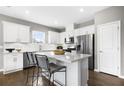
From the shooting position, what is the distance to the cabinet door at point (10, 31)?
13.0ft

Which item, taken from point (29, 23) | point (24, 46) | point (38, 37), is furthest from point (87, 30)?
point (24, 46)

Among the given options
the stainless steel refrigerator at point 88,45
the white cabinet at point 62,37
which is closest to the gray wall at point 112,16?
the stainless steel refrigerator at point 88,45

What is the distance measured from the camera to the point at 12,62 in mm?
3834

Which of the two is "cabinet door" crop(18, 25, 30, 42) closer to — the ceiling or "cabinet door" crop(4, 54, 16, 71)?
the ceiling

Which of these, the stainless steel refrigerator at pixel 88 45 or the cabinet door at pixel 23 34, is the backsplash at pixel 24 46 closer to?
the cabinet door at pixel 23 34

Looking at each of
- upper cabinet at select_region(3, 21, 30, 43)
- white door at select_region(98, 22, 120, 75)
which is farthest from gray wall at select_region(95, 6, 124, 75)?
upper cabinet at select_region(3, 21, 30, 43)

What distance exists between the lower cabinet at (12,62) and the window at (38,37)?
167 cm

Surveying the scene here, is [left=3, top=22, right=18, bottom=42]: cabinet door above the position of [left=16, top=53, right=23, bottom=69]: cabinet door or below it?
above

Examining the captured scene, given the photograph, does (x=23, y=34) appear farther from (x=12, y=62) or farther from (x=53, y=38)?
(x=53, y=38)

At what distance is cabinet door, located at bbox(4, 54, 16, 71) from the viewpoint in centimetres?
364

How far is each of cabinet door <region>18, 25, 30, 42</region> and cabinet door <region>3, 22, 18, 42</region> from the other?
0.21 meters

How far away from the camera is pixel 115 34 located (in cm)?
324

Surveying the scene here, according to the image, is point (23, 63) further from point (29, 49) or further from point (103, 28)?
point (103, 28)

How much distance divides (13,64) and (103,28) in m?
4.27
